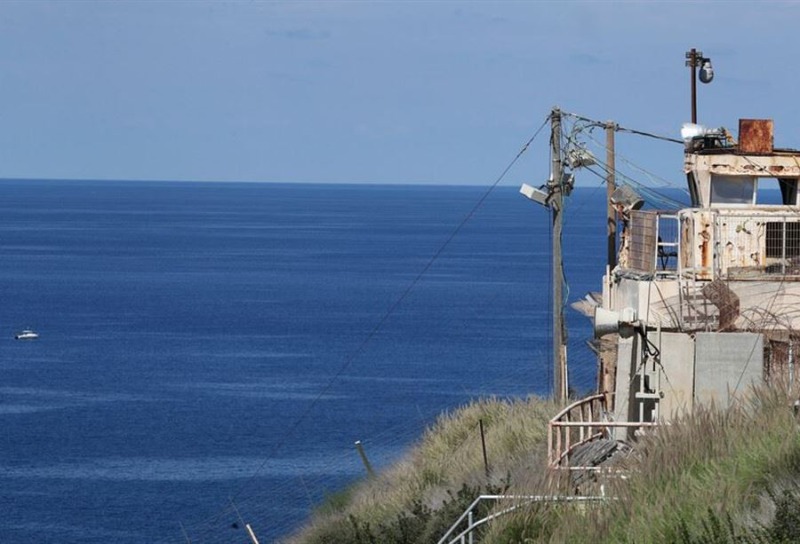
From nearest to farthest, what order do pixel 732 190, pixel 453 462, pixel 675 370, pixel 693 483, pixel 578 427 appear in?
pixel 693 483 < pixel 578 427 < pixel 675 370 < pixel 453 462 < pixel 732 190

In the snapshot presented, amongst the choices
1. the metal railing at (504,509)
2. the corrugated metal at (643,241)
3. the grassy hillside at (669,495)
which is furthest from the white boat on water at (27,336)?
the metal railing at (504,509)

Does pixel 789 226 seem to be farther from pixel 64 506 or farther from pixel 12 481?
pixel 12 481

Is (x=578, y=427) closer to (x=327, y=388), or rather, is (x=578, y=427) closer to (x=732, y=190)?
(x=732, y=190)

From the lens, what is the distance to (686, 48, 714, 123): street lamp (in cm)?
3275

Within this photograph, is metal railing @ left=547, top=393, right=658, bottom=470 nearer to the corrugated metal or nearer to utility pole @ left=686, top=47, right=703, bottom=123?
the corrugated metal

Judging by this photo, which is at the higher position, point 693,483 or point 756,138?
point 756,138

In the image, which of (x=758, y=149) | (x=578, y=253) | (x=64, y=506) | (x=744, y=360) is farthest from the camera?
(x=578, y=253)

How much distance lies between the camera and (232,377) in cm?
7131

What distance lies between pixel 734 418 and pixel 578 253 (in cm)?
13777

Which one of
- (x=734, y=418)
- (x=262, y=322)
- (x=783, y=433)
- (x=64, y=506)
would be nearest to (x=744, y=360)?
(x=734, y=418)

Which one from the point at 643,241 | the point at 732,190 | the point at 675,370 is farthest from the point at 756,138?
the point at 675,370

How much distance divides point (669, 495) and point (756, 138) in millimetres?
16085

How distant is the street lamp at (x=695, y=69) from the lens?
32.8 metres

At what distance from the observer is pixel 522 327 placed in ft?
293
